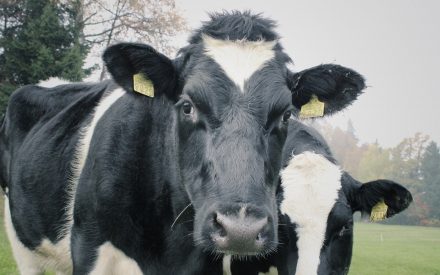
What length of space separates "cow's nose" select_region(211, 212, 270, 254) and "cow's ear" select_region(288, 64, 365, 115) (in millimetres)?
1452

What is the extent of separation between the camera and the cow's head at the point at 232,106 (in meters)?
2.82

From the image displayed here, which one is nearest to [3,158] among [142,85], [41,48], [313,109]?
[142,85]

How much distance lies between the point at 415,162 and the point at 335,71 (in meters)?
76.6

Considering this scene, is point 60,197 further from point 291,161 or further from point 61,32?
point 61,32

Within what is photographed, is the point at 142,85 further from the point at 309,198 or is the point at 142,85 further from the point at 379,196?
the point at 379,196

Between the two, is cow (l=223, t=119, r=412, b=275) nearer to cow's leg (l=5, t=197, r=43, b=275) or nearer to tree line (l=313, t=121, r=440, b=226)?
cow's leg (l=5, t=197, r=43, b=275)

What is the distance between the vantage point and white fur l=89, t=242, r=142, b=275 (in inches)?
157

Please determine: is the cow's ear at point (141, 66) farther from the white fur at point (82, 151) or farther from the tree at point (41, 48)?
the tree at point (41, 48)

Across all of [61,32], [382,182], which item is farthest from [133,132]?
[61,32]

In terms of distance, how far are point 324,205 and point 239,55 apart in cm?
210

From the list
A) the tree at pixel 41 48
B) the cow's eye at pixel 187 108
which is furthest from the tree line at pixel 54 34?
the cow's eye at pixel 187 108

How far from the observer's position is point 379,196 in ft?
18.5

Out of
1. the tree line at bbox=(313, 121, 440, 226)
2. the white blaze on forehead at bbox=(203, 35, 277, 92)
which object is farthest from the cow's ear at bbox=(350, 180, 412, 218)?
the tree line at bbox=(313, 121, 440, 226)

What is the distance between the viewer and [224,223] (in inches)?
107
